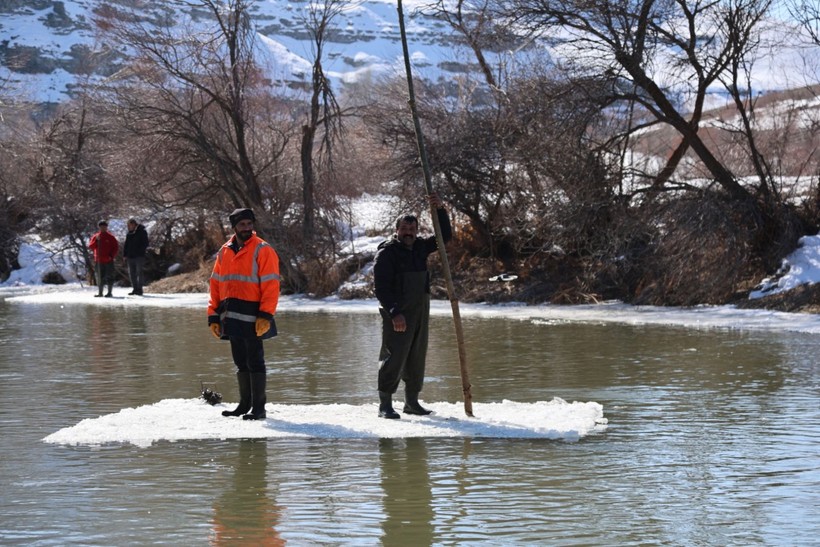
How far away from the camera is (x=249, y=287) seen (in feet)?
34.8

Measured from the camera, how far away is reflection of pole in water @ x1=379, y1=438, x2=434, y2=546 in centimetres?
705

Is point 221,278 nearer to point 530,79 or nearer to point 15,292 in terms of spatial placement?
point 530,79

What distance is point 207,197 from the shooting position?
Result: 32.2m

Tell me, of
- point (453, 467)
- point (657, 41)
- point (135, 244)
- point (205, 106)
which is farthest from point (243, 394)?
point (135, 244)

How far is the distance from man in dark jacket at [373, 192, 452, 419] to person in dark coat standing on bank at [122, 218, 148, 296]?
20.5 meters

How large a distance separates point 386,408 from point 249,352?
1.27 m

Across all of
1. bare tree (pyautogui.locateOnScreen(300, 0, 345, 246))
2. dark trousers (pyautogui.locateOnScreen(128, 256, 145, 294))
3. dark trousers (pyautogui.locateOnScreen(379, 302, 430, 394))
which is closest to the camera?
dark trousers (pyautogui.locateOnScreen(379, 302, 430, 394))

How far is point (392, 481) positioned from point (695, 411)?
3.73 meters

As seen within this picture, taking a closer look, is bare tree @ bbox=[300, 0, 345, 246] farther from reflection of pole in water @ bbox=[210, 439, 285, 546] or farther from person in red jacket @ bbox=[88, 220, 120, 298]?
reflection of pole in water @ bbox=[210, 439, 285, 546]

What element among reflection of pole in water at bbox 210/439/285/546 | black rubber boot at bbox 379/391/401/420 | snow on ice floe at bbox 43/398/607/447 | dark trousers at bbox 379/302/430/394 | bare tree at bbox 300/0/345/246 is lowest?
reflection of pole in water at bbox 210/439/285/546

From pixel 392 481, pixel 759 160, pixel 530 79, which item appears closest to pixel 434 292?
pixel 530 79

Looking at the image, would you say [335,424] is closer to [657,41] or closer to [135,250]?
[657,41]

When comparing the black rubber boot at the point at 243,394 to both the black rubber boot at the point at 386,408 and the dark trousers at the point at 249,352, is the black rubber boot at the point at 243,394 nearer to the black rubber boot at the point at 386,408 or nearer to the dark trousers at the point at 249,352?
the dark trousers at the point at 249,352

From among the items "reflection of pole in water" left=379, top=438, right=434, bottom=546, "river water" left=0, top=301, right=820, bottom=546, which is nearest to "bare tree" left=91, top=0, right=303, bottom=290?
"river water" left=0, top=301, right=820, bottom=546
